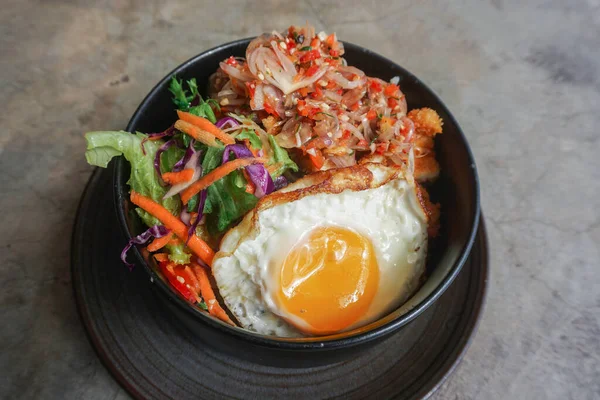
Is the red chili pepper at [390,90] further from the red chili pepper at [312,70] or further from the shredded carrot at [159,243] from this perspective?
the shredded carrot at [159,243]

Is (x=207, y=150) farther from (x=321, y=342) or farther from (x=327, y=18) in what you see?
(x=327, y=18)

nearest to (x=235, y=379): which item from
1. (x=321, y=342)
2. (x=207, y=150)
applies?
(x=321, y=342)

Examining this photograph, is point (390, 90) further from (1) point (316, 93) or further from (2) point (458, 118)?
(2) point (458, 118)

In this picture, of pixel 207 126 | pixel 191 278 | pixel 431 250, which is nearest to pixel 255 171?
pixel 207 126

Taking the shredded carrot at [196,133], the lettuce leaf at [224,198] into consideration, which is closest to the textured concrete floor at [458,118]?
the lettuce leaf at [224,198]

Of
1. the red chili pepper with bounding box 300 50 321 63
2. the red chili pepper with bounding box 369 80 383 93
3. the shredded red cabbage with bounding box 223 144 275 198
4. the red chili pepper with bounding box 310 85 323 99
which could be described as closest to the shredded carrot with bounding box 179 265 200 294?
the shredded red cabbage with bounding box 223 144 275 198

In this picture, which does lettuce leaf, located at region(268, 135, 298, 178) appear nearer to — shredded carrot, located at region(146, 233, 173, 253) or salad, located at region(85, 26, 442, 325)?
salad, located at region(85, 26, 442, 325)
